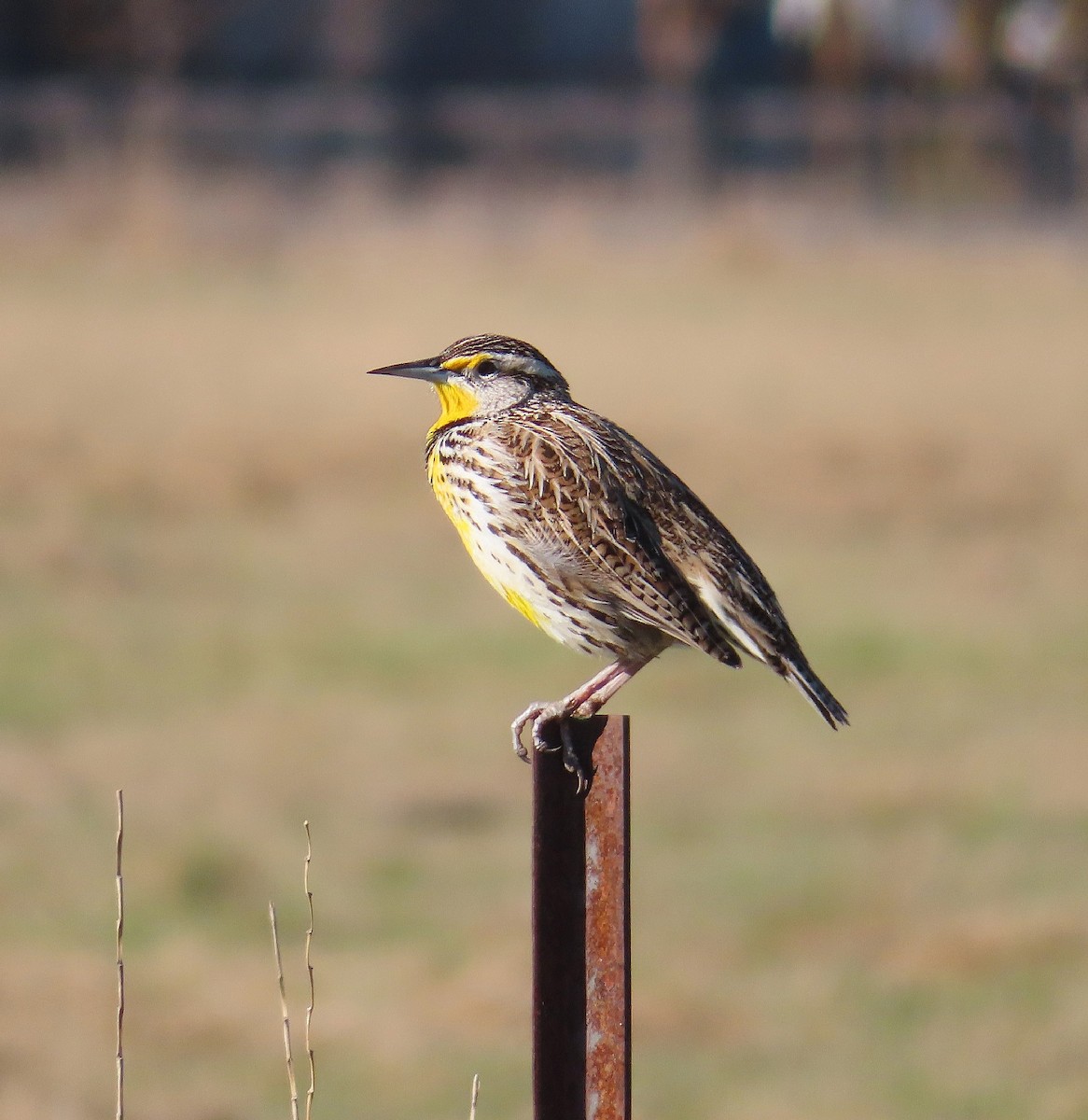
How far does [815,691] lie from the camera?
10.2 ft

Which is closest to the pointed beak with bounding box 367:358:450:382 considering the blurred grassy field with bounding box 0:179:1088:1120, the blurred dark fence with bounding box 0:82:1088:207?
the blurred grassy field with bounding box 0:179:1088:1120

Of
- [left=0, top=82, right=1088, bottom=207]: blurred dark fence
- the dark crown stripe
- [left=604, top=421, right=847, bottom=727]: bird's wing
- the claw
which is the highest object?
[left=0, top=82, right=1088, bottom=207]: blurred dark fence

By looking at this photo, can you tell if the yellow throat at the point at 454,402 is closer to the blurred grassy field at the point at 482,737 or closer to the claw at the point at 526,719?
the claw at the point at 526,719

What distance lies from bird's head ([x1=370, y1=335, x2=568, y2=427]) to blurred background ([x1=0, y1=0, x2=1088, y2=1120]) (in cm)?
359

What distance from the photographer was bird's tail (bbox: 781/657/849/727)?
303 cm

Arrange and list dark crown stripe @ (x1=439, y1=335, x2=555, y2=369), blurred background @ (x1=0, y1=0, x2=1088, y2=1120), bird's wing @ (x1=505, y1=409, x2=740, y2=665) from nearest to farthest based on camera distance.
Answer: bird's wing @ (x1=505, y1=409, x2=740, y2=665) → dark crown stripe @ (x1=439, y1=335, x2=555, y2=369) → blurred background @ (x1=0, y1=0, x2=1088, y2=1120)

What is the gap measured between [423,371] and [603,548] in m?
0.41

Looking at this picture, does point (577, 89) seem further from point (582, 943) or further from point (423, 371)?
point (582, 943)

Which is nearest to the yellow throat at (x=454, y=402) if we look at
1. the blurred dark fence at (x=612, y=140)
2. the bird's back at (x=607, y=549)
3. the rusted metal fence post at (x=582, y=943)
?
the bird's back at (x=607, y=549)

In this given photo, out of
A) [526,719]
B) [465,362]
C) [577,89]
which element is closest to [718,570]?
[526,719]

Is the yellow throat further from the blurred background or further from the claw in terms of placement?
the blurred background

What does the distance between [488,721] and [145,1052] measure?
377 cm

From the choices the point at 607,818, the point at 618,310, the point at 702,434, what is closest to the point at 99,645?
the point at 702,434

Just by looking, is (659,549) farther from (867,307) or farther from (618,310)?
(867,307)
